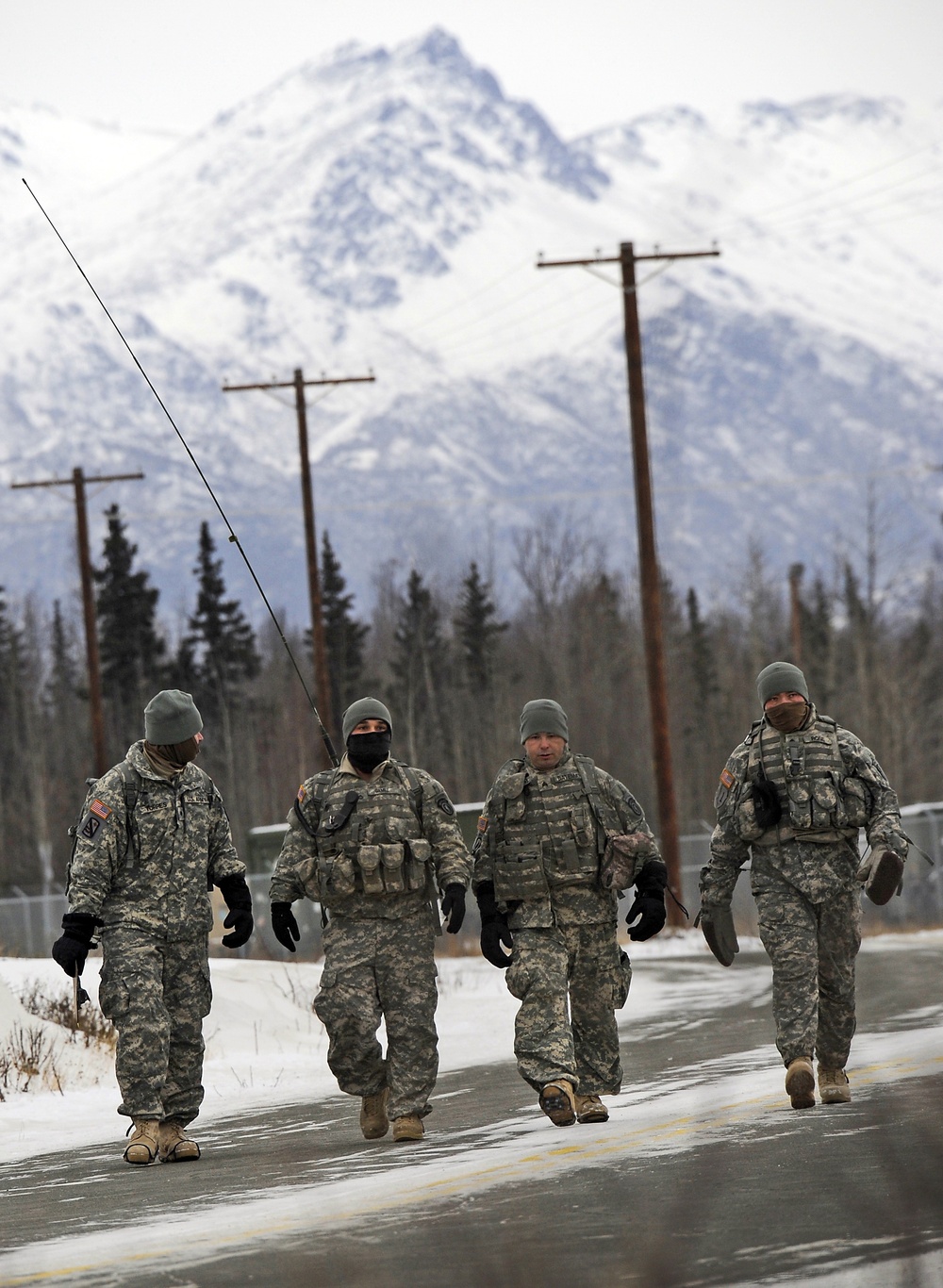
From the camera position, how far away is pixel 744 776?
10.1 metres

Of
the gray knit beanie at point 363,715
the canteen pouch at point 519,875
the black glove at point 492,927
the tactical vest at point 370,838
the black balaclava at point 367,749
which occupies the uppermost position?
the gray knit beanie at point 363,715

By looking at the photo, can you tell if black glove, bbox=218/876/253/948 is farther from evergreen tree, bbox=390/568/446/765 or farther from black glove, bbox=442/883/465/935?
evergreen tree, bbox=390/568/446/765

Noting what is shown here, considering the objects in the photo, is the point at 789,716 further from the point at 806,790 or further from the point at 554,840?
the point at 554,840

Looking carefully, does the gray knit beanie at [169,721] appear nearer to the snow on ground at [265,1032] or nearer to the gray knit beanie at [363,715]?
the gray knit beanie at [363,715]

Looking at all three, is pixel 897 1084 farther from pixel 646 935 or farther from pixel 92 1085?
pixel 92 1085

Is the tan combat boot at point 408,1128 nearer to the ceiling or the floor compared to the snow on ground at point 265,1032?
nearer to the ceiling

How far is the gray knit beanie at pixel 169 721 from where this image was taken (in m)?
9.90

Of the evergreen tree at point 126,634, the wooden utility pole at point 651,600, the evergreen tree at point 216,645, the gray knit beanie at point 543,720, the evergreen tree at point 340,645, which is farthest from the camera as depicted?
the evergreen tree at point 216,645

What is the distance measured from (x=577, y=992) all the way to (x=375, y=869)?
3.93 ft

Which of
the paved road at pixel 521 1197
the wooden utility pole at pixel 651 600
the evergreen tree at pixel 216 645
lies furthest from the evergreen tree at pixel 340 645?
the paved road at pixel 521 1197

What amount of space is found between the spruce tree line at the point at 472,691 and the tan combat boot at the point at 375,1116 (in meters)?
57.5

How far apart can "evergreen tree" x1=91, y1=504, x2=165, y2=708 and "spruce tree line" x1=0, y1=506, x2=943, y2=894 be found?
10cm

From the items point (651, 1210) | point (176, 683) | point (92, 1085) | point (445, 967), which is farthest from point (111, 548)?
point (651, 1210)

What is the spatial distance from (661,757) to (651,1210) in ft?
67.3
